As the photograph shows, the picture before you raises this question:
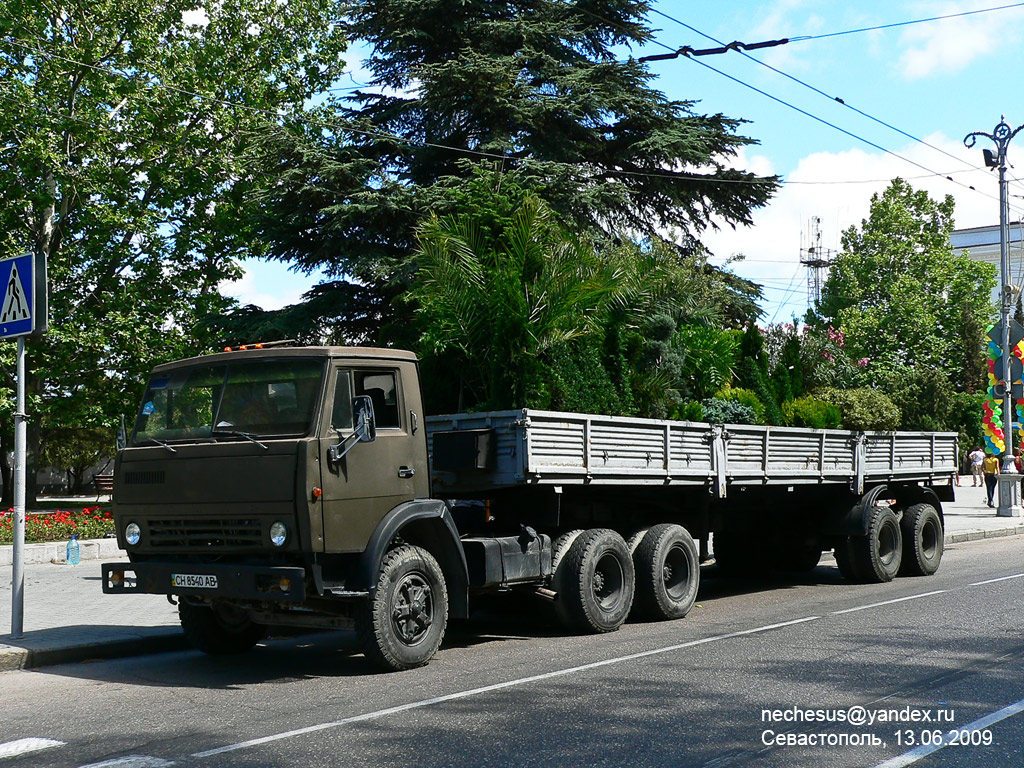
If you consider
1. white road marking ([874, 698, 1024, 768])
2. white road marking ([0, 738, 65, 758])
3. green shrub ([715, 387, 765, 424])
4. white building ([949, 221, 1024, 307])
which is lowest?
white road marking ([0, 738, 65, 758])

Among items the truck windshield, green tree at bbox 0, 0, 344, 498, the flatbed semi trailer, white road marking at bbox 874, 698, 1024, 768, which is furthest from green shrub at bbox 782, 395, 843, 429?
green tree at bbox 0, 0, 344, 498

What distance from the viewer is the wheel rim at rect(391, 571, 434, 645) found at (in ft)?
26.2

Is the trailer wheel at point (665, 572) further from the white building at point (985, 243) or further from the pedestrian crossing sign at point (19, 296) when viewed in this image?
the white building at point (985, 243)

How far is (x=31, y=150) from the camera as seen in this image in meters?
22.8

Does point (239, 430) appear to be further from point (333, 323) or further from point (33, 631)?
point (333, 323)

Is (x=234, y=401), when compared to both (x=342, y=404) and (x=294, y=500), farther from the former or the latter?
(x=294, y=500)

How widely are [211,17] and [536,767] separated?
25.3 meters

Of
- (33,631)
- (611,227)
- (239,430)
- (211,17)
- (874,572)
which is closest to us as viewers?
(239,430)

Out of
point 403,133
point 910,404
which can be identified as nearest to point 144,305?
point 403,133

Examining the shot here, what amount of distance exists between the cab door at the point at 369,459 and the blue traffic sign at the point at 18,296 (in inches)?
124

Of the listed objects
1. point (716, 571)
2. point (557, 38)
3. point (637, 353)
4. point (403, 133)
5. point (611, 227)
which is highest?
point (557, 38)

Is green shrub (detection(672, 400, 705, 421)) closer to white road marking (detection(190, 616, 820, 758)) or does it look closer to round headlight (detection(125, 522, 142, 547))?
white road marking (detection(190, 616, 820, 758))

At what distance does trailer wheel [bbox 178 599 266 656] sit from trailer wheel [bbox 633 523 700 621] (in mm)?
3769

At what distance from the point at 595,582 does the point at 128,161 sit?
20.0 m
